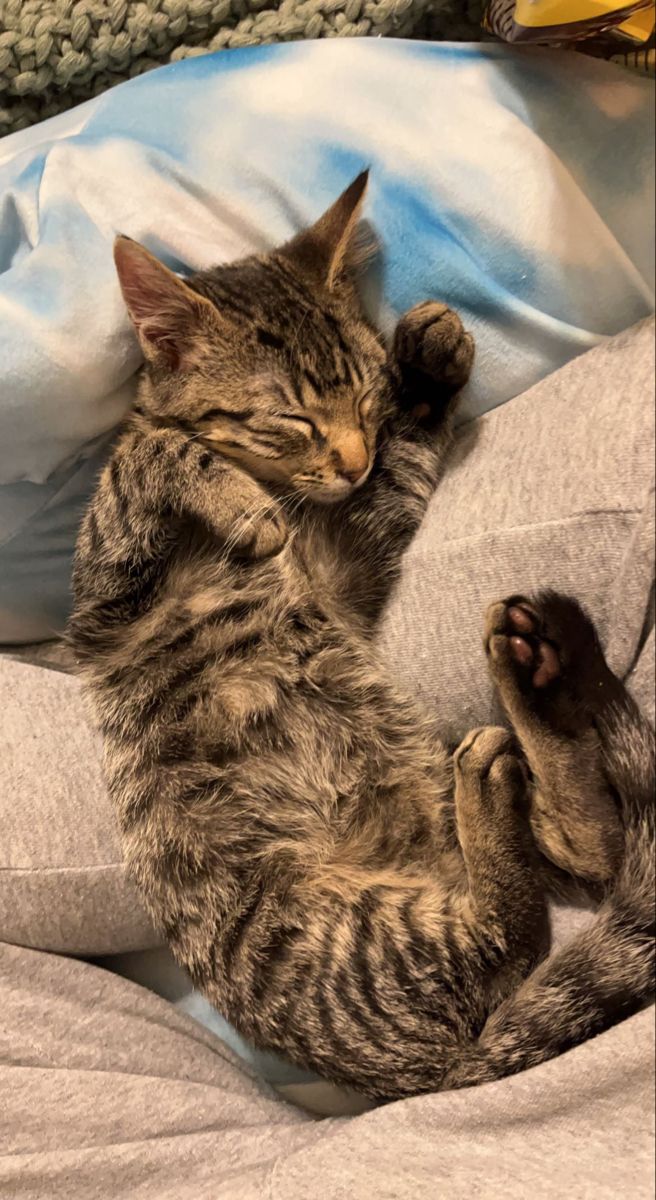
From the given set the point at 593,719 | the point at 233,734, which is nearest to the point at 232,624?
the point at 233,734

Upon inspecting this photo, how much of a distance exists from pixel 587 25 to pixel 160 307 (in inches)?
24.8

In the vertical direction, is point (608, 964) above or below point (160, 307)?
below

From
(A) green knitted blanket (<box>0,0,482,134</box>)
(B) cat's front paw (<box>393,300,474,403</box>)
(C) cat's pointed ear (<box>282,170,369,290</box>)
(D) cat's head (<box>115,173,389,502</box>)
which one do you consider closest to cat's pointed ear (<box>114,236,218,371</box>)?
(D) cat's head (<box>115,173,389,502</box>)

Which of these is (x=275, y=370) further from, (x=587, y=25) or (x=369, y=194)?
(x=587, y=25)

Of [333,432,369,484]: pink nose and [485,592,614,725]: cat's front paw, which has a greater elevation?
[333,432,369,484]: pink nose

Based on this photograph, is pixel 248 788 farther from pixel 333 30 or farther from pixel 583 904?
pixel 333 30

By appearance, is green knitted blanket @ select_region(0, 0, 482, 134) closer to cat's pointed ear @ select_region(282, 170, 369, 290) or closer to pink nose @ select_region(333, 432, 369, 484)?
cat's pointed ear @ select_region(282, 170, 369, 290)

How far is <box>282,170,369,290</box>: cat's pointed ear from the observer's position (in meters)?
1.14

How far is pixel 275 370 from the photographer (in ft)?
3.88

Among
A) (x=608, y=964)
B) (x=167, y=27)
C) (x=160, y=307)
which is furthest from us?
(x=167, y=27)

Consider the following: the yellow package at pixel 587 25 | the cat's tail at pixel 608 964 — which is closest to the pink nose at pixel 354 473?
the cat's tail at pixel 608 964

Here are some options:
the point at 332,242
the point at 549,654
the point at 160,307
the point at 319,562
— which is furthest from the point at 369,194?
the point at 549,654

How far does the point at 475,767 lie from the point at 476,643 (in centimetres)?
17

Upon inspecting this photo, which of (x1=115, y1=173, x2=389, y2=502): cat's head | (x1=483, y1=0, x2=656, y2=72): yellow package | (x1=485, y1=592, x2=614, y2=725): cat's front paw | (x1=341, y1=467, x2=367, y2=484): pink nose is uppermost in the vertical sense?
(x1=483, y1=0, x2=656, y2=72): yellow package
